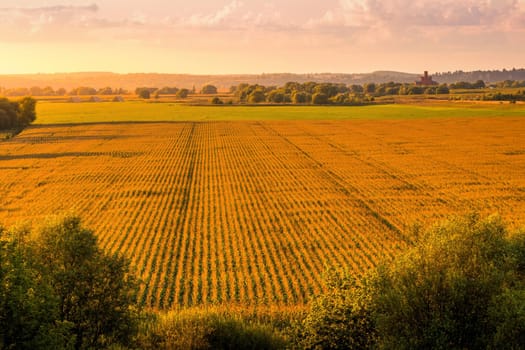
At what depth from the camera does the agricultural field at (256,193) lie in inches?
1238

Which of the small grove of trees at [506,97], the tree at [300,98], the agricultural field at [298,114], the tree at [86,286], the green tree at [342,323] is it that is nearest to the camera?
the tree at [86,286]

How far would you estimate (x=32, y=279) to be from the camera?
1739 centimetres

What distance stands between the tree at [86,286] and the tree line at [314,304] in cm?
4

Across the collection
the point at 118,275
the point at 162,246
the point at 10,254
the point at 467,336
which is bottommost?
the point at 162,246

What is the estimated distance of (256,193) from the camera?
51.2 m

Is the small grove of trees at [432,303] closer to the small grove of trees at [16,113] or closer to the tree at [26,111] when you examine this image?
the small grove of trees at [16,113]

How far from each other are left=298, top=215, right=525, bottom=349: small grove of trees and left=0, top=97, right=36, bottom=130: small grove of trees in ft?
346

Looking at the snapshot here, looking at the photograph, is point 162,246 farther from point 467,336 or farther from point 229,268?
point 467,336

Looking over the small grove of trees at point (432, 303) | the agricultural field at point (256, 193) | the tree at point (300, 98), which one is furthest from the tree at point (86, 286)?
the tree at point (300, 98)

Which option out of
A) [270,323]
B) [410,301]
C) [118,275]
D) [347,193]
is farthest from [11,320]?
[347,193]

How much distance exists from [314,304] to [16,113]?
110765mm

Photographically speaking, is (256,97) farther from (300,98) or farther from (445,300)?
(445,300)

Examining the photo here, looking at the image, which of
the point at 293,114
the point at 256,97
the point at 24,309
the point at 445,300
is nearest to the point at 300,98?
the point at 256,97

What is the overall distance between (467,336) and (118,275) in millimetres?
12361
